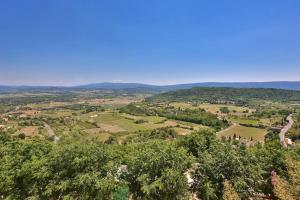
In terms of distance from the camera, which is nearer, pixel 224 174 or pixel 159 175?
pixel 159 175

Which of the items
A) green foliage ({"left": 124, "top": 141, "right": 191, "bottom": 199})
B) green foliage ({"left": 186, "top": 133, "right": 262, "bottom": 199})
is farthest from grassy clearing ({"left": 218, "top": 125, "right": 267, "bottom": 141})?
green foliage ({"left": 124, "top": 141, "right": 191, "bottom": 199})

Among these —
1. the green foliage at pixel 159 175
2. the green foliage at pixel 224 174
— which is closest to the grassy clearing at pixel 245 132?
the green foliage at pixel 224 174

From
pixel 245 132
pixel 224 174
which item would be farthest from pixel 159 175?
pixel 245 132

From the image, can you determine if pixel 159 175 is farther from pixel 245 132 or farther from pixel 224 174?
pixel 245 132

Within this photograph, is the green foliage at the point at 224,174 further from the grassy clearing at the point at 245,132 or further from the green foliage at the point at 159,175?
the grassy clearing at the point at 245,132

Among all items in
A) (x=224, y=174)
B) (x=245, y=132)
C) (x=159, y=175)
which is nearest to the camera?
(x=159, y=175)

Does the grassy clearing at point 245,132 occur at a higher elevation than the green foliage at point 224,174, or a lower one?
lower

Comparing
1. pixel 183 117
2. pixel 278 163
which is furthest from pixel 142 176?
pixel 183 117

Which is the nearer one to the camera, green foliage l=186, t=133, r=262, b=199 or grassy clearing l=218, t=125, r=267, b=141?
green foliage l=186, t=133, r=262, b=199

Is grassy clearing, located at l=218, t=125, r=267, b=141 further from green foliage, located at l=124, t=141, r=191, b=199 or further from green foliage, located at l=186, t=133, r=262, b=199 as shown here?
green foliage, located at l=124, t=141, r=191, b=199

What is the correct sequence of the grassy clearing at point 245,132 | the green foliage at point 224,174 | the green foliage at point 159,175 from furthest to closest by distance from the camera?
the grassy clearing at point 245,132 → the green foliage at point 224,174 → the green foliage at point 159,175

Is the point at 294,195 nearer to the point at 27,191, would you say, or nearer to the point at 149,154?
the point at 149,154
